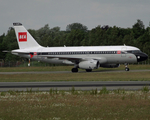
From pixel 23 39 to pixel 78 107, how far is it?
40.7 meters

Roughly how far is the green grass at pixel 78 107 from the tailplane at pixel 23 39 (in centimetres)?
3475

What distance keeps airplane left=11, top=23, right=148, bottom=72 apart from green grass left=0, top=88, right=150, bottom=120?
28697mm

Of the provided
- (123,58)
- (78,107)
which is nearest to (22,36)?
(123,58)

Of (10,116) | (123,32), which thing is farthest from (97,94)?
(123,32)

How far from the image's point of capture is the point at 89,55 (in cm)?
4847

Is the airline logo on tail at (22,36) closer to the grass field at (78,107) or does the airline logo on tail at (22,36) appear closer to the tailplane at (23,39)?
the tailplane at (23,39)

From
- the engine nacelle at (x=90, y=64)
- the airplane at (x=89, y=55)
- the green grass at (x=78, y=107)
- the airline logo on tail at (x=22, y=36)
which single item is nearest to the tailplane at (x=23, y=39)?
the airline logo on tail at (x=22, y=36)

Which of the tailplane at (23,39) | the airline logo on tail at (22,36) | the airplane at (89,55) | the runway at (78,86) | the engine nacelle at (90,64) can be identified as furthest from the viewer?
the airline logo on tail at (22,36)

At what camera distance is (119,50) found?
47531mm

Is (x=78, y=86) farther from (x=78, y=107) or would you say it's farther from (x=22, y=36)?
(x=22, y=36)

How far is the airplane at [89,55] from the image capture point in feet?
155

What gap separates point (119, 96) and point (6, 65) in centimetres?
6498

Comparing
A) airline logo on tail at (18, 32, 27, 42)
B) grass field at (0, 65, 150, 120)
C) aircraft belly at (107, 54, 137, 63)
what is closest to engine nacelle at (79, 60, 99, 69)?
aircraft belly at (107, 54, 137, 63)

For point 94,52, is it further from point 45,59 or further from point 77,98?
point 77,98
